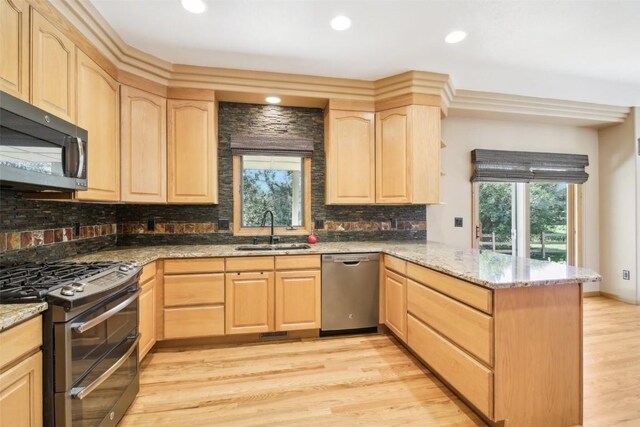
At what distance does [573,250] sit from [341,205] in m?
3.51

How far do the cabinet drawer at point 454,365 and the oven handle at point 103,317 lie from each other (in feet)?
6.55

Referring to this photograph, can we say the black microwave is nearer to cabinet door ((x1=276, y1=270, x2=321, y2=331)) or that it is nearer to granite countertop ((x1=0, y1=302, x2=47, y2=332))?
granite countertop ((x1=0, y1=302, x2=47, y2=332))

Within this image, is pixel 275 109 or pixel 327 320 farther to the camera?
pixel 275 109

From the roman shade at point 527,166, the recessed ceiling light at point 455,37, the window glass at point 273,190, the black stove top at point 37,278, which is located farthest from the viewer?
the roman shade at point 527,166

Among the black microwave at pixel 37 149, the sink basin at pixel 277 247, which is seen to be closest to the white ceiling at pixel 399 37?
the black microwave at pixel 37 149

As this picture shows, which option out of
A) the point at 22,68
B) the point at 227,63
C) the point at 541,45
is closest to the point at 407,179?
the point at 541,45

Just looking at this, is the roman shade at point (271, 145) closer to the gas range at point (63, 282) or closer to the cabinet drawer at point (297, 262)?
the cabinet drawer at point (297, 262)

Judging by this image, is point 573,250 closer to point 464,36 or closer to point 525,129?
point 525,129

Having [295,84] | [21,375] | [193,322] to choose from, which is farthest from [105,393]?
[295,84]

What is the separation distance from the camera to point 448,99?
3273 millimetres

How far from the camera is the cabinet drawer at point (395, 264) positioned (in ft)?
8.27

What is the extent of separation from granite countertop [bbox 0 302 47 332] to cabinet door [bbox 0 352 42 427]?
0.56ft

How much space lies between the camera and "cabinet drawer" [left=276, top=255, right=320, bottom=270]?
2740 mm

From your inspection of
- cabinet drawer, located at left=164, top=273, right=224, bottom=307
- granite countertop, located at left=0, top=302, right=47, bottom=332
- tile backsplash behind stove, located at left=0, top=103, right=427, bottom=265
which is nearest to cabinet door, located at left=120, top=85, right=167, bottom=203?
tile backsplash behind stove, located at left=0, top=103, right=427, bottom=265
